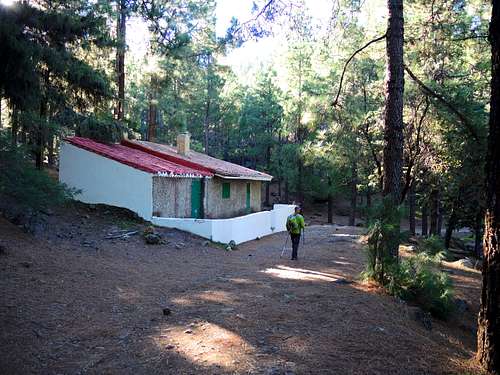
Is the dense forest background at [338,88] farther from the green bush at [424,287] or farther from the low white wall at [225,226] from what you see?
the low white wall at [225,226]

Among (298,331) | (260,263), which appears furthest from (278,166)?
(298,331)

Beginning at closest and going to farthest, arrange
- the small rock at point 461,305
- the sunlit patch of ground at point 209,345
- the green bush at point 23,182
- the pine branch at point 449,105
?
the sunlit patch of ground at point 209,345 < the pine branch at point 449,105 < the green bush at point 23,182 < the small rock at point 461,305

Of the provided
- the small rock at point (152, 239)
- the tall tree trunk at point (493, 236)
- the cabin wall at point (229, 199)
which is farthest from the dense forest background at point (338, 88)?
the cabin wall at point (229, 199)

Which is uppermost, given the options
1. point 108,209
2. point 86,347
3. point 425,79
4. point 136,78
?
point 136,78

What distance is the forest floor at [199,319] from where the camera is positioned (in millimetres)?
4664

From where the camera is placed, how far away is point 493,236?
4859mm

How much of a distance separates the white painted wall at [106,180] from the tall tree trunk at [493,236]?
12.7m

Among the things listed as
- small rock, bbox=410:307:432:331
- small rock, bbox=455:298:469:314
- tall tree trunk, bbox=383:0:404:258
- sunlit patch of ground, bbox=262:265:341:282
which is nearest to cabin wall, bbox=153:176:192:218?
sunlit patch of ground, bbox=262:265:341:282

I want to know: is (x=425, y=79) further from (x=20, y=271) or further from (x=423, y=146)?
(x=20, y=271)

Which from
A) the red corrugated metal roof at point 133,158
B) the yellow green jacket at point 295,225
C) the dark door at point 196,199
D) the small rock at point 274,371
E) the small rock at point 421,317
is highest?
the red corrugated metal roof at point 133,158

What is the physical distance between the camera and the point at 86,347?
5172 mm

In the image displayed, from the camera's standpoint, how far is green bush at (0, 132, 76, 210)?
27.2 ft

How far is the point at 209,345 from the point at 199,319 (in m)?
1.07

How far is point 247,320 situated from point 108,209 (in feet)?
38.9
